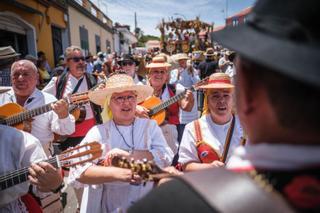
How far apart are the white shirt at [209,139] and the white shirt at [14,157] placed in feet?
3.65

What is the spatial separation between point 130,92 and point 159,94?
5.33 feet

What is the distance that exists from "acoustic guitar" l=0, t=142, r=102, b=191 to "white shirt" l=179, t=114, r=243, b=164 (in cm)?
76

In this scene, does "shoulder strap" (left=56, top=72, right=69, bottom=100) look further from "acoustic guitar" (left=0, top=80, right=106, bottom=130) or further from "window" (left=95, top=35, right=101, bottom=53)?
"window" (left=95, top=35, right=101, bottom=53)

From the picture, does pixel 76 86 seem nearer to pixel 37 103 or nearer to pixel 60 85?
pixel 60 85

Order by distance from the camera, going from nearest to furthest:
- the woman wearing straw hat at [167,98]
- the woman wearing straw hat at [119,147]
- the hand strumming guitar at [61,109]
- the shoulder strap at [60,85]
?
the woman wearing straw hat at [119,147], the hand strumming guitar at [61,109], the woman wearing straw hat at [167,98], the shoulder strap at [60,85]

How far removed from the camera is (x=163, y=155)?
2359mm

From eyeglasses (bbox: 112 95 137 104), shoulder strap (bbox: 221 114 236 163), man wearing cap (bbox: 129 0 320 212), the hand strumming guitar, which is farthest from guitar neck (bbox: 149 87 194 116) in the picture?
man wearing cap (bbox: 129 0 320 212)

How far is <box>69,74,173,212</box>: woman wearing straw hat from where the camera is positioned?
2061mm

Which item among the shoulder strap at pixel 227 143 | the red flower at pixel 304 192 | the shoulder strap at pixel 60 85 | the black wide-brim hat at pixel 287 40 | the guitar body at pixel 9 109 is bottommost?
the shoulder strap at pixel 227 143

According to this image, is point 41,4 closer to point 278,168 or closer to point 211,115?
point 211,115

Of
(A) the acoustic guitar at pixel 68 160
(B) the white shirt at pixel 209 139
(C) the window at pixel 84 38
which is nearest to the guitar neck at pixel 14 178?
(A) the acoustic guitar at pixel 68 160

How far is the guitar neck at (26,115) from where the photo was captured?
3320 millimetres

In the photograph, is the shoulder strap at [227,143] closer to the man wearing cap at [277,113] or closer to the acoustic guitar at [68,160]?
the acoustic guitar at [68,160]

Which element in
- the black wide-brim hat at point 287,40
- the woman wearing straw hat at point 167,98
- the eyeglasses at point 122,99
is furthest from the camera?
the woman wearing straw hat at point 167,98
